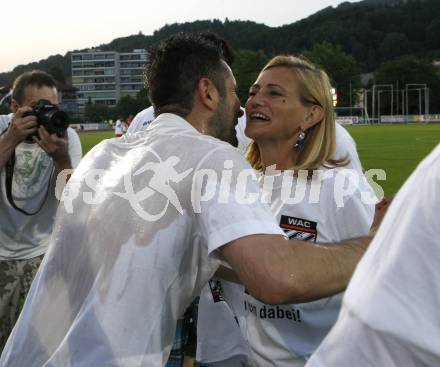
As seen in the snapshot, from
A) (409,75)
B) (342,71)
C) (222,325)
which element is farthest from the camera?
(409,75)

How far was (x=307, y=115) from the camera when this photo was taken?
3402 mm

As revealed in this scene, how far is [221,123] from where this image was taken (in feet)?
7.75

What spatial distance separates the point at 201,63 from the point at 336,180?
34.1 inches

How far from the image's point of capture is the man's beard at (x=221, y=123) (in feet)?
7.63

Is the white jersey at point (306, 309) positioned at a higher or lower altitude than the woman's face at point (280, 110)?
lower

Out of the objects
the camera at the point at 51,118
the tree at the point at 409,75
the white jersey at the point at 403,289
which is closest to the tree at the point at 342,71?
the tree at the point at 409,75

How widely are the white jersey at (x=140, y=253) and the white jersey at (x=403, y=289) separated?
726 mm

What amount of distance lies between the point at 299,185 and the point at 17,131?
2.17 meters

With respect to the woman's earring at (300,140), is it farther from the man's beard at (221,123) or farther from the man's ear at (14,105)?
the man's ear at (14,105)

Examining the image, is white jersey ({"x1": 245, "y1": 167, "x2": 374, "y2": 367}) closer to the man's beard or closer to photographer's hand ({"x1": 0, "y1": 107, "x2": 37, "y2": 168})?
the man's beard

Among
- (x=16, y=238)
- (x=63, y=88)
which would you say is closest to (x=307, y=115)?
(x=16, y=238)

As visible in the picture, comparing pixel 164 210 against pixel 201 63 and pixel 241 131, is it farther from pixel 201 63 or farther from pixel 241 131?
pixel 241 131

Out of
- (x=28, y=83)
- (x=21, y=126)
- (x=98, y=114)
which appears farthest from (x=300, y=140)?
(x=98, y=114)

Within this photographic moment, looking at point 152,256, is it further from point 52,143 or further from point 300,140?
point 52,143
